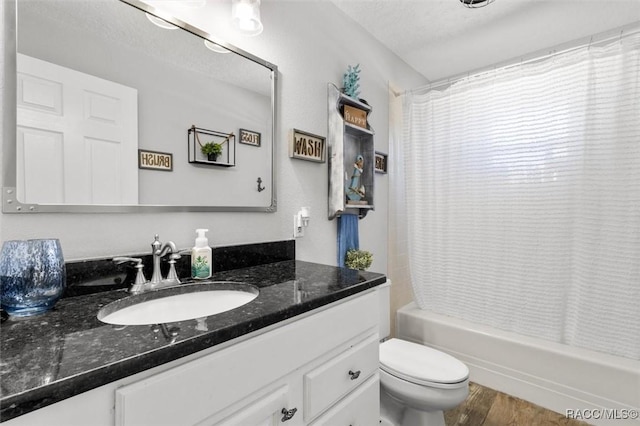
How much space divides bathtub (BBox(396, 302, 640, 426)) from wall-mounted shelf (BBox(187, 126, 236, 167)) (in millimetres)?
1779

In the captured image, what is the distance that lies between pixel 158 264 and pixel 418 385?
1.20 m

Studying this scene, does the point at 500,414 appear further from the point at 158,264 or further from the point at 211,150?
the point at 211,150

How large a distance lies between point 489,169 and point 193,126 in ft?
5.91

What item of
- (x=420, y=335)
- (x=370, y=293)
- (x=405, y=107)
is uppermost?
(x=405, y=107)

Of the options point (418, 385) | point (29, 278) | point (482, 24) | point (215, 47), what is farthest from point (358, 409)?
point (482, 24)

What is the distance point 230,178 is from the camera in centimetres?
129

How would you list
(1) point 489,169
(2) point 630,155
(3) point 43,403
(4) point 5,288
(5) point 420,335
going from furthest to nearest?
(5) point 420,335, (1) point 489,169, (2) point 630,155, (4) point 5,288, (3) point 43,403

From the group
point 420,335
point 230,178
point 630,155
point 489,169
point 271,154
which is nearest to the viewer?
point 230,178

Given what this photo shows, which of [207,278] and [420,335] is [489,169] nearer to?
[420,335]

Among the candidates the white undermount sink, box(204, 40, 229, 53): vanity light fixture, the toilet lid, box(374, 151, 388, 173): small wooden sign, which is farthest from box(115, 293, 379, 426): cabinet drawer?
box(374, 151, 388, 173): small wooden sign

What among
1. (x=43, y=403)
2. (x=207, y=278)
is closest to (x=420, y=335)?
(x=207, y=278)

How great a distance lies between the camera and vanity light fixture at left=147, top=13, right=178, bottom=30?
1068mm

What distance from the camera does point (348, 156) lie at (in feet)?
6.09

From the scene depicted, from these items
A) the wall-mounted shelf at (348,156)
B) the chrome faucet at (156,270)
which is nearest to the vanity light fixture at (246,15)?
the wall-mounted shelf at (348,156)
